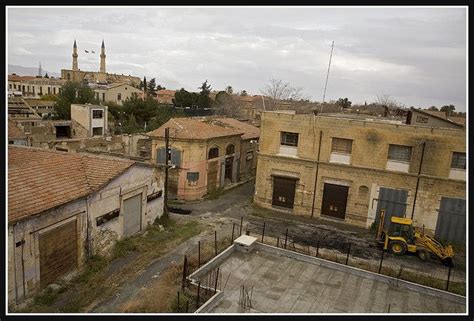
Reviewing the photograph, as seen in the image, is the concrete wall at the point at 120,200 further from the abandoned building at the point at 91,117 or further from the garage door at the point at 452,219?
the abandoned building at the point at 91,117

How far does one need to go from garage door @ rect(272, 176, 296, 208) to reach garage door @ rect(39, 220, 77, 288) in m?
13.3

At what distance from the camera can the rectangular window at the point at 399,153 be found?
68.6 ft

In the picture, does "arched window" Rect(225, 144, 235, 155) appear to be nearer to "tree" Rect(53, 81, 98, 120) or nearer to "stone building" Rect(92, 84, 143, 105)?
"tree" Rect(53, 81, 98, 120)

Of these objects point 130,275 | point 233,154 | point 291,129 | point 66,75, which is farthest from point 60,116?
point 66,75

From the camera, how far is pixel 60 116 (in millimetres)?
49531

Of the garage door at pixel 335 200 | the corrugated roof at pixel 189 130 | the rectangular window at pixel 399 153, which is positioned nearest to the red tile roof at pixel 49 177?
the corrugated roof at pixel 189 130

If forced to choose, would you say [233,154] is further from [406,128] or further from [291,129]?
[406,128]

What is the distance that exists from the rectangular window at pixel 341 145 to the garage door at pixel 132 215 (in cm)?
1160

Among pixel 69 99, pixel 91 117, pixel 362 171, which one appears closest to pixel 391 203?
pixel 362 171

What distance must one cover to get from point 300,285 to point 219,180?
14903 mm

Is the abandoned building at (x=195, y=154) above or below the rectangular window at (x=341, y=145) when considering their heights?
below

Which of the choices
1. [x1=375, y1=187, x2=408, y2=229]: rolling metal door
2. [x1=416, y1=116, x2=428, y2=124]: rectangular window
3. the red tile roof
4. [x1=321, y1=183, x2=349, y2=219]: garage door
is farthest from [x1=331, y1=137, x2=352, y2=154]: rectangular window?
the red tile roof

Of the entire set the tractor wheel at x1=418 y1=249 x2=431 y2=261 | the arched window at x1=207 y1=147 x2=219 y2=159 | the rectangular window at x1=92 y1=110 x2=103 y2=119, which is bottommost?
the tractor wheel at x1=418 y1=249 x2=431 y2=261

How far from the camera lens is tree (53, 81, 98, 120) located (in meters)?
49.2
